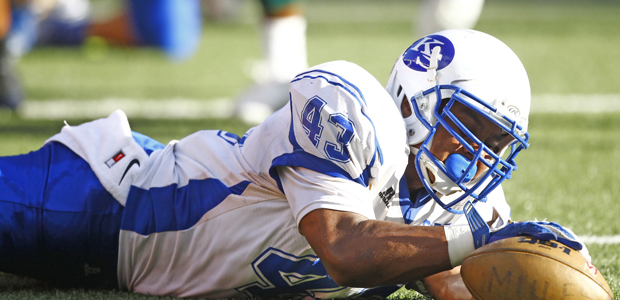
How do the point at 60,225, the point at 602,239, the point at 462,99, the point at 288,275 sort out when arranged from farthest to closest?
the point at 602,239 < the point at 60,225 < the point at 288,275 < the point at 462,99

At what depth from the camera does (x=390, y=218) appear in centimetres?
205

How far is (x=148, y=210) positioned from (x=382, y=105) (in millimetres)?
805

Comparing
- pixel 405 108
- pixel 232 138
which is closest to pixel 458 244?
pixel 405 108

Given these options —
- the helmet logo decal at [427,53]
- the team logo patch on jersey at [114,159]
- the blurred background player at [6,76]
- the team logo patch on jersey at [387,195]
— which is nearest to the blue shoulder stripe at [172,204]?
the team logo patch on jersey at [114,159]

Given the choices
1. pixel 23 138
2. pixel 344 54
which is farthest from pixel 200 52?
pixel 23 138

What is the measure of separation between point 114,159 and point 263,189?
1.84 ft

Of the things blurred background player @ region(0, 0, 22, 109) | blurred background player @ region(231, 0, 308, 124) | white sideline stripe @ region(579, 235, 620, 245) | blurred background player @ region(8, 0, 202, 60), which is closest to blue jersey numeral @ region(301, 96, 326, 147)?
white sideline stripe @ region(579, 235, 620, 245)

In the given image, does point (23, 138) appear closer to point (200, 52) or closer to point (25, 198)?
point (25, 198)

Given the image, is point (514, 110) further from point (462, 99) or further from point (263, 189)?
point (263, 189)

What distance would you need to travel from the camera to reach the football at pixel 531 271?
169 cm

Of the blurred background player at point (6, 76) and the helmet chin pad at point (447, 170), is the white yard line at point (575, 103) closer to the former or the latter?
the helmet chin pad at point (447, 170)

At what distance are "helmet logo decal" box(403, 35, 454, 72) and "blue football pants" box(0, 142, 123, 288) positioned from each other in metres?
1.02

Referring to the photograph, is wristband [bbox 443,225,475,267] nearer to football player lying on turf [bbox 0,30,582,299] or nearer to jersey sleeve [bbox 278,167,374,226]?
football player lying on turf [bbox 0,30,582,299]

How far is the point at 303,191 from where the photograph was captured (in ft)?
5.95
